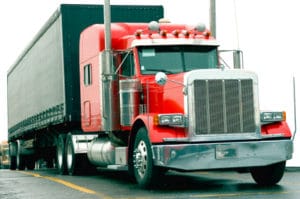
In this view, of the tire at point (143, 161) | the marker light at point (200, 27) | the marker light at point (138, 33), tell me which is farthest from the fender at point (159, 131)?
the marker light at point (200, 27)

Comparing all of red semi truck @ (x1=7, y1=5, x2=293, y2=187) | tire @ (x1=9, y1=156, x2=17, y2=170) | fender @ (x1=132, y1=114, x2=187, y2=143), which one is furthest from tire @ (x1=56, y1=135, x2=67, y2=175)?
tire @ (x1=9, y1=156, x2=17, y2=170)

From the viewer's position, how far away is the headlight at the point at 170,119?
1127cm

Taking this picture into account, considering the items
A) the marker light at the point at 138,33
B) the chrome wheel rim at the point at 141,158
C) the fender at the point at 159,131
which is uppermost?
the marker light at the point at 138,33

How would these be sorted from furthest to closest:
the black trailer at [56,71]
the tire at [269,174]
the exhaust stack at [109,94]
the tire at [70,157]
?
the black trailer at [56,71]
the tire at [70,157]
the exhaust stack at [109,94]
the tire at [269,174]

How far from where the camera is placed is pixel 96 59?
14445mm

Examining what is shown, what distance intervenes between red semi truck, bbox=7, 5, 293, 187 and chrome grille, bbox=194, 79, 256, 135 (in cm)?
2

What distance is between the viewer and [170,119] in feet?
37.0

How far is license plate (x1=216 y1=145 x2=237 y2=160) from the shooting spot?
1129 cm

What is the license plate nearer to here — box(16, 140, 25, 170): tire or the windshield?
the windshield

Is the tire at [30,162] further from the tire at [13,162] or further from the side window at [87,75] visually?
the side window at [87,75]

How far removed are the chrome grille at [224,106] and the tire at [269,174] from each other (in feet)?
3.22

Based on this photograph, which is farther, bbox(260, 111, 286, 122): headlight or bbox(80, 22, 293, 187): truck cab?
bbox(260, 111, 286, 122): headlight

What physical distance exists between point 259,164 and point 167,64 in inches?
102

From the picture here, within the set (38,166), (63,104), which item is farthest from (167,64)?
(38,166)
